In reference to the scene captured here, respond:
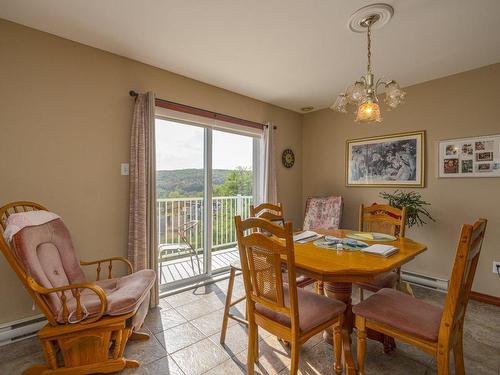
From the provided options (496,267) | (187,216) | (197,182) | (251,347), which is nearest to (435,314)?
(251,347)

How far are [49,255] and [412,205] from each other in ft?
11.3

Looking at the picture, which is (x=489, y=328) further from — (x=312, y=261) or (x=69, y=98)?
(x=69, y=98)

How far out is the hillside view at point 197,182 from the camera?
300 cm

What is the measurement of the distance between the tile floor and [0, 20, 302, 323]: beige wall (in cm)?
79

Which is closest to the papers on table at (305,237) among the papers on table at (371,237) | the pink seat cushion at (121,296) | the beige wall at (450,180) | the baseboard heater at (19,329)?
the papers on table at (371,237)

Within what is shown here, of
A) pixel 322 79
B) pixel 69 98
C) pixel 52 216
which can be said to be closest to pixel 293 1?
pixel 322 79

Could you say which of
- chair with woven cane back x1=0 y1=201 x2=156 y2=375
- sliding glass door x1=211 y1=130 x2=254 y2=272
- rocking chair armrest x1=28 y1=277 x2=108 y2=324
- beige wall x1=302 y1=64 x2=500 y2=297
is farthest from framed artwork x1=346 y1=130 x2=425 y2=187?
rocking chair armrest x1=28 y1=277 x2=108 y2=324

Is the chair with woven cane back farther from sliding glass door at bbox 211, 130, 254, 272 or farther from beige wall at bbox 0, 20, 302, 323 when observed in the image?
sliding glass door at bbox 211, 130, 254, 272

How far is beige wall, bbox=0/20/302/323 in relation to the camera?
1948 millimetres

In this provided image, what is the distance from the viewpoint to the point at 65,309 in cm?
153

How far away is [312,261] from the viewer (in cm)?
150

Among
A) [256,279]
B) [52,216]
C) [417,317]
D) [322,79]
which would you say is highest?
[322,79]

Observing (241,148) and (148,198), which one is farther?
(241,148)

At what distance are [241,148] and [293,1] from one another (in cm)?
213
